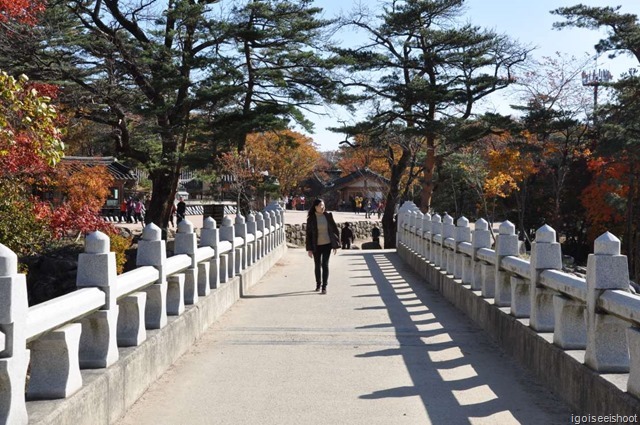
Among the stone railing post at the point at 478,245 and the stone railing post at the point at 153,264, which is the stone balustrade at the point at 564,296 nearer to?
the stone railing post at the point at 478,245

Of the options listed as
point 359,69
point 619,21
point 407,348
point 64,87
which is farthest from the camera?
point 359,69

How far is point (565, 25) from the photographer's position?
28078mm

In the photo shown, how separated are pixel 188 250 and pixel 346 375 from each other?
8.97 feet

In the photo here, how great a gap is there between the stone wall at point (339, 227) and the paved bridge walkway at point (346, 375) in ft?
102

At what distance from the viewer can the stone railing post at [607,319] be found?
552cm

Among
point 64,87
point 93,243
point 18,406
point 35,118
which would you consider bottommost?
point 18,406

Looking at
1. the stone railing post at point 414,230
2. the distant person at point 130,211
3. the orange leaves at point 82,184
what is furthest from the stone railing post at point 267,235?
the distant person at point 130,211

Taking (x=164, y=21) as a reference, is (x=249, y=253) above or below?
below

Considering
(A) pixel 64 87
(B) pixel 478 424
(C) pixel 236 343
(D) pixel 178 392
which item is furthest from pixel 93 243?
(A) pixel 64 87

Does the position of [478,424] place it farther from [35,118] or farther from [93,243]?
[35,118]

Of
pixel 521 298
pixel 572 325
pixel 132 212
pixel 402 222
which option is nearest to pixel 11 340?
pixel 572 325

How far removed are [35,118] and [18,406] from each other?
6831mm

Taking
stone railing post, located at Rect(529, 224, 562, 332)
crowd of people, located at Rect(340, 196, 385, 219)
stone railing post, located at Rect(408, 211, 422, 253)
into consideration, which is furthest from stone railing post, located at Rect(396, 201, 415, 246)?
crowd of people, located at Rect(340, 196, 385, 219)

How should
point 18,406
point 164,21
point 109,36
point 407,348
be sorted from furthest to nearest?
point 164,21, point 109,36, point 407,348, point 18,406
